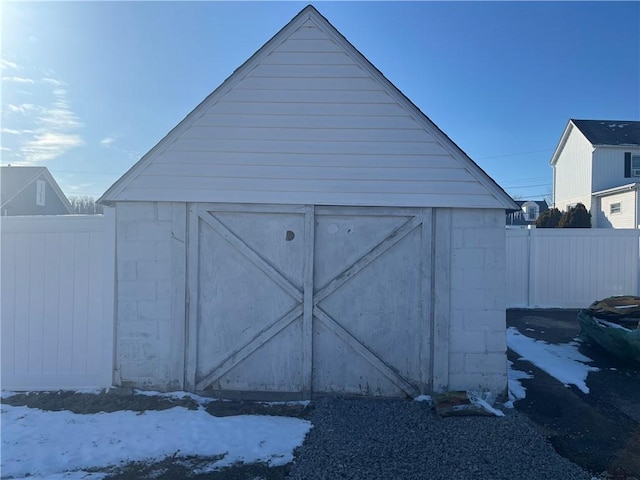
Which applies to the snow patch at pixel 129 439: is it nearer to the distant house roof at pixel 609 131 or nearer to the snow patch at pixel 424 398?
the snow patch at pixel 424 398

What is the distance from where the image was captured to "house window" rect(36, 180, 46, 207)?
27.3m

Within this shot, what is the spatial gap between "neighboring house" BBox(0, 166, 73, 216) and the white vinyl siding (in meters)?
24.6

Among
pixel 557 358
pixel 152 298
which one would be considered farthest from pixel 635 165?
pixel 152 298

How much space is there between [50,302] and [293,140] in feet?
12.5

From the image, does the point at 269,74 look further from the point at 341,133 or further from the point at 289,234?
the point at 289,234

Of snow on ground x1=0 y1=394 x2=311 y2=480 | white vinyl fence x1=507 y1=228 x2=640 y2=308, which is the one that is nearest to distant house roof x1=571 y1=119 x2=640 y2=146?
white vinyl fence x1=507 y1=228 x2=640 y2=308

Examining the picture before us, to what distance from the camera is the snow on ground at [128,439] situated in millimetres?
3814

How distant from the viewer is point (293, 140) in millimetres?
5242

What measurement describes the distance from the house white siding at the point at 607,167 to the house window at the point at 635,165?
0.28 meters


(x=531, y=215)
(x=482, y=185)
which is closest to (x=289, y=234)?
(x=482, y=185)

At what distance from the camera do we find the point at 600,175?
22953mm

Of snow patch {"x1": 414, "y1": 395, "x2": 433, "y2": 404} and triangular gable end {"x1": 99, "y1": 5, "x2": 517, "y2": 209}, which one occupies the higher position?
triangular gable end {"x1": 99, "y1": 5, "x2": 517, "y2": 209}

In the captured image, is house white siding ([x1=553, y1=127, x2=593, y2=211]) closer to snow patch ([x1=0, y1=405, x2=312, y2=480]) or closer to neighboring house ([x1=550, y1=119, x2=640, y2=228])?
neighboring house ([x1=550, y1=119, x2=640, y2=228])

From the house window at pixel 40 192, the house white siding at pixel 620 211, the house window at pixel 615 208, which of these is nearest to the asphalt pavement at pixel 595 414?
the house white siding at pixel 620 211
